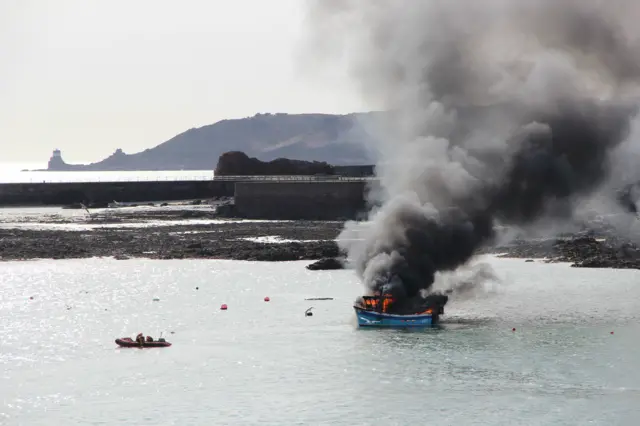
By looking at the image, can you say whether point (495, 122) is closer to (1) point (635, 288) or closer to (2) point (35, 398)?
(1) point (635, 288)

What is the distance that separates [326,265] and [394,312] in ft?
94.7

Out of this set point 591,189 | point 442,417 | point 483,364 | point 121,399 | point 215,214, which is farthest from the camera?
point 215,214

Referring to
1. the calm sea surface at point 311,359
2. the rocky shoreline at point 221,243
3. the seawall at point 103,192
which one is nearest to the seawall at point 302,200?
the rocky shoreline at point 221,243

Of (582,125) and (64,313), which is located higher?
(582,125)

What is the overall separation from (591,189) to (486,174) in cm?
903

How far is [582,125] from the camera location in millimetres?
68875

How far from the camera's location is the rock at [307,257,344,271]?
8742cm

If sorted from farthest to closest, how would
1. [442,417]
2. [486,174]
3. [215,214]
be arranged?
[215,214]
[486,174]
[442,417]

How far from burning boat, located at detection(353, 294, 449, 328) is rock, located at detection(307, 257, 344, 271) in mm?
27159

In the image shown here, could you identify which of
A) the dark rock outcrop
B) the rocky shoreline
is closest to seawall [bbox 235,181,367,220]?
the rocky shoreline

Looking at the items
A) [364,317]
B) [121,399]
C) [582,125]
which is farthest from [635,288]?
[121,399]

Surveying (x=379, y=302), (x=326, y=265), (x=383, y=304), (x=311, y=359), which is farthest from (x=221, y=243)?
(x=311, y=359)

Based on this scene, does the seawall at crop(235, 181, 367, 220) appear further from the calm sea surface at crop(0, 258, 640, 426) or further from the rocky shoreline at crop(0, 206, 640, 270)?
the calm sea surface at crop(0, 258, 640, 426)

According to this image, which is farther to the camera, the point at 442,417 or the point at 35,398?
the point at 35,398
